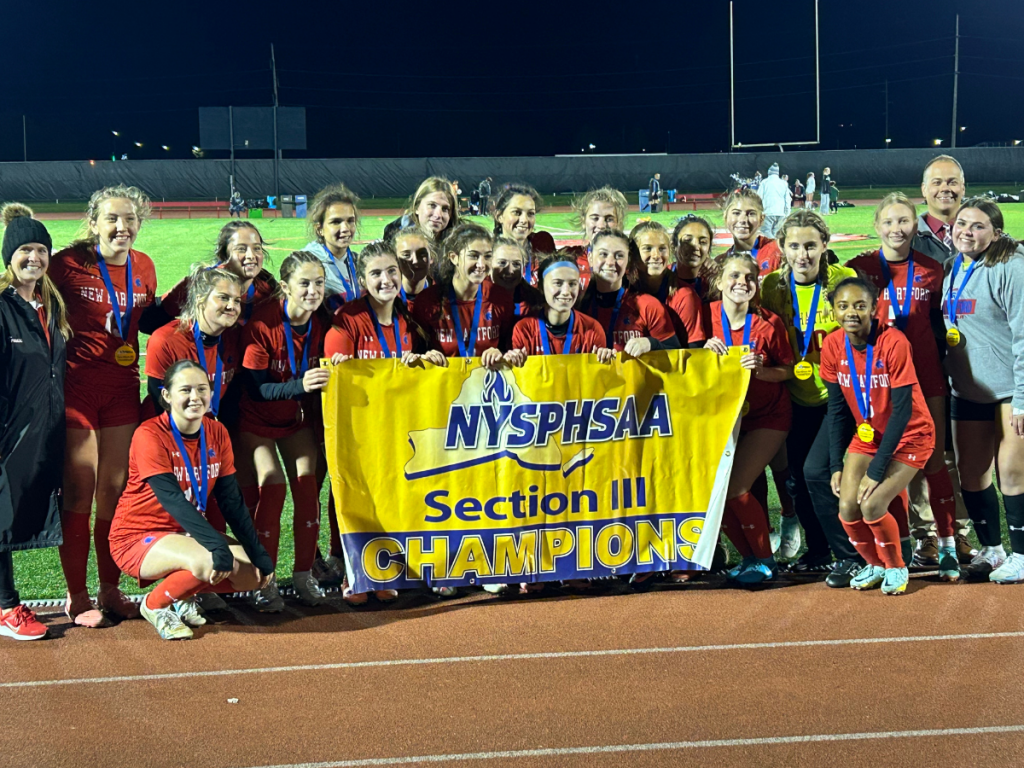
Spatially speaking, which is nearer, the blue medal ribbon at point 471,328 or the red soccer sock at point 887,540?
the red soccer sock at point 887,540

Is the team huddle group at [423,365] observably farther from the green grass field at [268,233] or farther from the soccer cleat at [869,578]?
the green grass field at [268,233]

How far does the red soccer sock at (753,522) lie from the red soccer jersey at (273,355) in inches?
94.3

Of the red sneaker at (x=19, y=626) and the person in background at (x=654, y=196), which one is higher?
the person in background at (x=654, y=196)

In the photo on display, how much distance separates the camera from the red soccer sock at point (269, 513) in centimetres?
543

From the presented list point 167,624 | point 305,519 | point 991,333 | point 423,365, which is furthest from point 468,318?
point 991,333

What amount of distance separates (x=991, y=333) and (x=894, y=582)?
1.43 meters

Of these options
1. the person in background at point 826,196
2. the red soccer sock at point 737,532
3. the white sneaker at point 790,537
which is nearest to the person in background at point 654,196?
the person in background at point 826,196

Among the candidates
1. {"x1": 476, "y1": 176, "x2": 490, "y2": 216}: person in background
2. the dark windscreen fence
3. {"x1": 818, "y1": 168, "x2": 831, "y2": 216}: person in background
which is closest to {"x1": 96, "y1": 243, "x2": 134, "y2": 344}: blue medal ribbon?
{"x1": 476, "y1": 176, "x2": 490, "y2": 216}: person in background

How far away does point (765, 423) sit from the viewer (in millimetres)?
5719

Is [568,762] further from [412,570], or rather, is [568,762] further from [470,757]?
[412,570]

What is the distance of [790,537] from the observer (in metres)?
6.40

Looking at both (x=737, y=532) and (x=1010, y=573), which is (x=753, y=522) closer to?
(x=737, y=532)

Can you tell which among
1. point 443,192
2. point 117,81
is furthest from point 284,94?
point 443,192

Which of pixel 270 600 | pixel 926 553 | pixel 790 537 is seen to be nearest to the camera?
pixel 270 600
